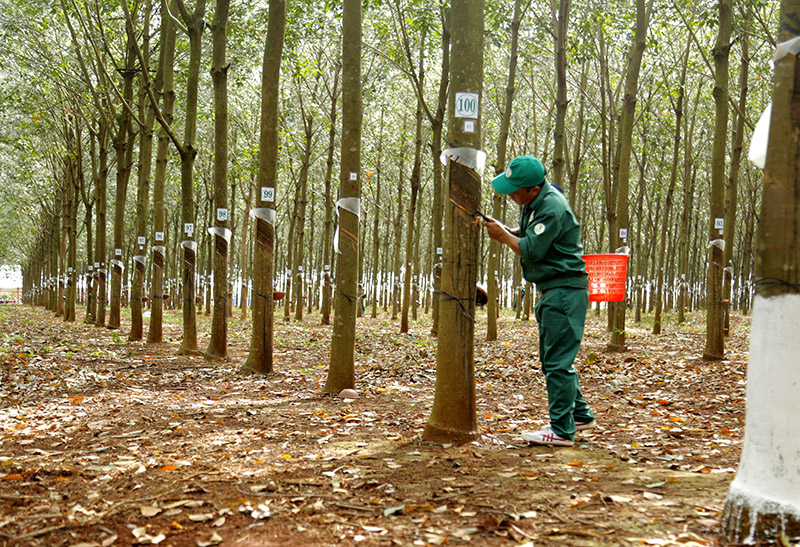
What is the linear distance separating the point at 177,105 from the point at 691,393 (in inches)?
620

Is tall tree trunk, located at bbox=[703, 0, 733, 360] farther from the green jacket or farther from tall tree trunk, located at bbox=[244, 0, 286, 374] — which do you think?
tall tree trunk, located at bbox=[244, 0, 286, 374]

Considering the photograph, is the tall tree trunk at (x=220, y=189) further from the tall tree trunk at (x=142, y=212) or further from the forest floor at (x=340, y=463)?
the tall tree trunk at (x=142, y=212)

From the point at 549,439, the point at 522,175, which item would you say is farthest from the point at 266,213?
the point at 549,439

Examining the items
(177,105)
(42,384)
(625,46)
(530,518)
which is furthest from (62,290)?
(530,518)

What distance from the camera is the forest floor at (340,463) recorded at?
9.10ft

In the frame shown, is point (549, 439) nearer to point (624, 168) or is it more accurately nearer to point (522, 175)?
point (522, 175)

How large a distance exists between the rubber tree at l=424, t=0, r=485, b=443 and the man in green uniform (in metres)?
0.20

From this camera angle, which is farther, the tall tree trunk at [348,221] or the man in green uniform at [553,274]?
the tall tree trunk at [348,221]

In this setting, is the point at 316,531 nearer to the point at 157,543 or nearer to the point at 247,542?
the point at 247,542

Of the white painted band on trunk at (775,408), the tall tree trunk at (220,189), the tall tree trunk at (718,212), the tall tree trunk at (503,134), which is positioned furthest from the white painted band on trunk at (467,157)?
the tall tree trunk at (503,134)

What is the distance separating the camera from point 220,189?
968cm

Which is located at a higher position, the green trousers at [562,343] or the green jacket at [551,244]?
the green jacket at [551,244]

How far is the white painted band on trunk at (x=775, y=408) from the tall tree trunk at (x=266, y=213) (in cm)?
628

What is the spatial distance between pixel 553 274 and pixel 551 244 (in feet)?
0.69
